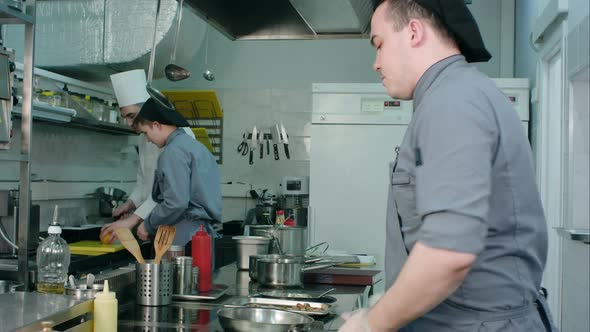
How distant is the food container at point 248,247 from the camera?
308 cm

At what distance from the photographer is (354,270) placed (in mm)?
2879

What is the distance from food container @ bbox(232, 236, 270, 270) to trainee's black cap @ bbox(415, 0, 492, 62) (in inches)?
72.4

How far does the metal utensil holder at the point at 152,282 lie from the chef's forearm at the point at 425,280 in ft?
3.58

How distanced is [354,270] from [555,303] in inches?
61.5

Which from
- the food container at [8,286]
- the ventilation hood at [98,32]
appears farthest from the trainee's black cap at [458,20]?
the ventilation hood at [98,32]

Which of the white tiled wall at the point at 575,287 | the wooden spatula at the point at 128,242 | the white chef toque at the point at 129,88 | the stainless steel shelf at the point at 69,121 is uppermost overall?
the white chef toque at the point at 129,88

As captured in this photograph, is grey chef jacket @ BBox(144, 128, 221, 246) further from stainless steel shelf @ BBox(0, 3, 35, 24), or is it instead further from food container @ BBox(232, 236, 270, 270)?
stainless steel shelf @ BBox(0, 3, 35, 24)

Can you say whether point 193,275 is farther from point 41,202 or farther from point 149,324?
point 41,202

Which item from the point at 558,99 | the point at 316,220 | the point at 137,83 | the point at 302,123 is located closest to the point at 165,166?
the point at 137,83

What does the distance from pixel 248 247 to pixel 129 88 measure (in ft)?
5.49

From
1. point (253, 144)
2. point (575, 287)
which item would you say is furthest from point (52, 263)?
point (253, 144)

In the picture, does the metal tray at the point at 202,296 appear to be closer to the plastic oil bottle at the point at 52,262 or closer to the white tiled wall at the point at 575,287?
the plastic oil bottle at the point at 52,262

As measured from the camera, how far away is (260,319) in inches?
74.0

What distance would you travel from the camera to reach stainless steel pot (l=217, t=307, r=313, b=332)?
169cm
